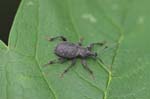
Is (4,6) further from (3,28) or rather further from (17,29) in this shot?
(17,29)

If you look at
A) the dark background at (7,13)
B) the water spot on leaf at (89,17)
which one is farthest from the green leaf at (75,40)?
the dark background at (7,13)

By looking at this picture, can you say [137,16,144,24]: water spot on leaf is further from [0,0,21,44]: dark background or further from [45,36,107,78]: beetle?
[0,0,21,44]: dark background

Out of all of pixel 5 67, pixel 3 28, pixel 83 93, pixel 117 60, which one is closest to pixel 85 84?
pixel 83 93

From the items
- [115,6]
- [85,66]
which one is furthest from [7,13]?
[115,6]

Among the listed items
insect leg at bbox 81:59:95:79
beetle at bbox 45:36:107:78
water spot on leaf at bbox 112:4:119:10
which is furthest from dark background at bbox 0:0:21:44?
water spot on leaf at bbox 112:4:119:10

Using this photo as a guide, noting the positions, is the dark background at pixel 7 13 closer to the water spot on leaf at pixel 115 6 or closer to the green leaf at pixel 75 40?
the green leaf at pixel 75 40
